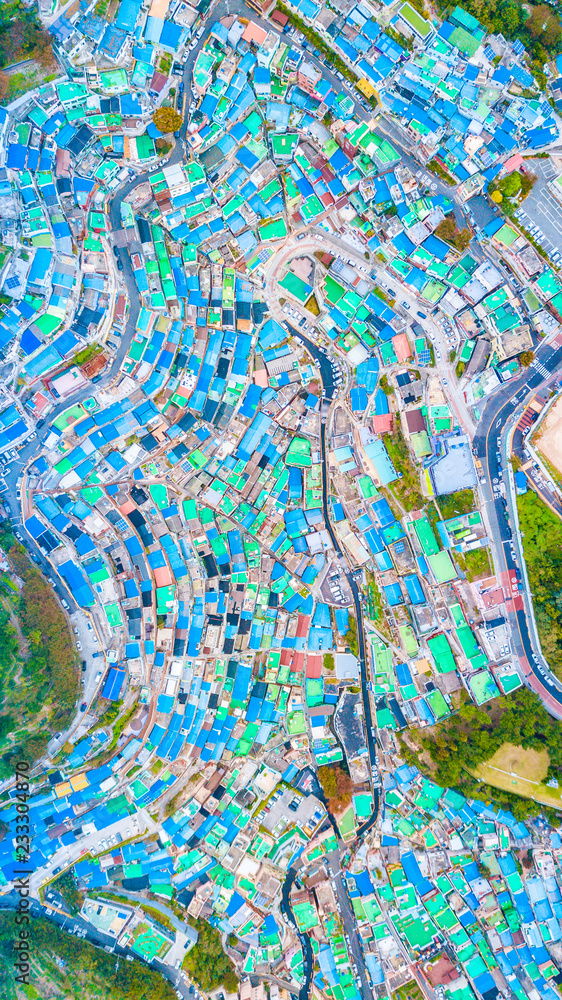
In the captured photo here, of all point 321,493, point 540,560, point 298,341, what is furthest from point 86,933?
point 298,341

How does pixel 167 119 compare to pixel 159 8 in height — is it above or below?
below

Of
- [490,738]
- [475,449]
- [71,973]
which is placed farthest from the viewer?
[475,449]

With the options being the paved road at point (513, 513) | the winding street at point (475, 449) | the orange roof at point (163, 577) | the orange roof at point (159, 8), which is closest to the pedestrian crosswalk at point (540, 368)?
the paved road at point (513, 513)

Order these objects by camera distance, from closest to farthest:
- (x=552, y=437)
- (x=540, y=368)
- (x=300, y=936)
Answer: (x=552, y=437) → (x=540, y=368) → (x=300, y=936)

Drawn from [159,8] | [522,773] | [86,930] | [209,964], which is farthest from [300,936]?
[159,8]

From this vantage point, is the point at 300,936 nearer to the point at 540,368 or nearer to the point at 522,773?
the point at 522,773

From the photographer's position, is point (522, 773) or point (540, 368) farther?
point (540, 368)

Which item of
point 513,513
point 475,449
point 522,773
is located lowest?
point 522,773
